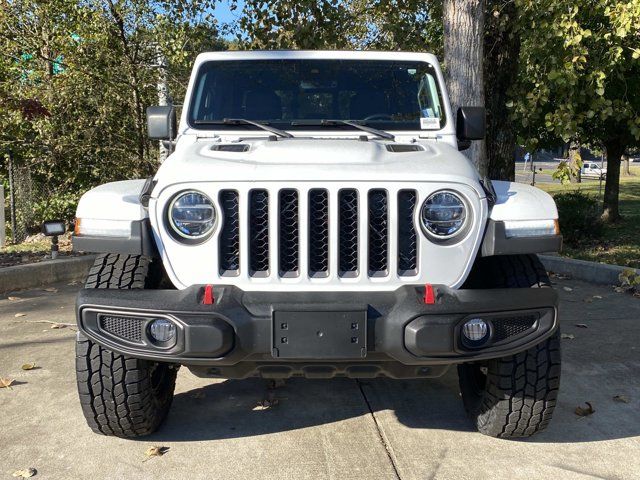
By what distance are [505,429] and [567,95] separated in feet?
15.1

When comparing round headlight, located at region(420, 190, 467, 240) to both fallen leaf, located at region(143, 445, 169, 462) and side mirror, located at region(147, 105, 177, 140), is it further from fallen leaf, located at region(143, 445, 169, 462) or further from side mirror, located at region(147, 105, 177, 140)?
side mirror, located at region(147, 105, 177, 140)

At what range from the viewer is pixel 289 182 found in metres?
2.79

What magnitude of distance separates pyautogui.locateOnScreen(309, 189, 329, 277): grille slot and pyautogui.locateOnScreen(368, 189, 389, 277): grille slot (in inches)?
7.5

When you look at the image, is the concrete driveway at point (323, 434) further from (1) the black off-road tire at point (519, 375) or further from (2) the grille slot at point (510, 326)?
(2) the grille slot at point (510, 326)

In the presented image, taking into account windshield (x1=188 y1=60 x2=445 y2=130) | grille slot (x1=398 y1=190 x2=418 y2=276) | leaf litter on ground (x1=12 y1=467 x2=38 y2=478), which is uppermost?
windshield (x1=188 y1=60 x2=445 y2=130)

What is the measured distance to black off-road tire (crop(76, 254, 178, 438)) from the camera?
119 inches

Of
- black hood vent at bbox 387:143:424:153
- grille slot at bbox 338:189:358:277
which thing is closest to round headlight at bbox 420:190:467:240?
grille slot at bbox 338:189:358:277

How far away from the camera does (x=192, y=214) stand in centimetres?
285

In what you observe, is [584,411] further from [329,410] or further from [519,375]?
[329,410]

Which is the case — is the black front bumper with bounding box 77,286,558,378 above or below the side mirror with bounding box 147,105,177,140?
below

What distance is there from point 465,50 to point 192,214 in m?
4.94

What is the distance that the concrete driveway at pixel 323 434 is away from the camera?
3.06 metres

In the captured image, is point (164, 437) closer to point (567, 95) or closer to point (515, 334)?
point (515, 334)

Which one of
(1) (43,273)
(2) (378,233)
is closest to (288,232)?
(2) (378,233)
